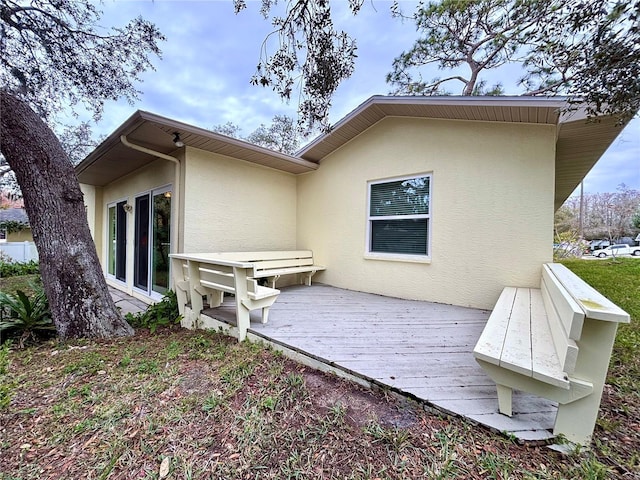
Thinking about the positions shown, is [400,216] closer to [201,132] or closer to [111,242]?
[201,132]

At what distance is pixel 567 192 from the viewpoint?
812 cm

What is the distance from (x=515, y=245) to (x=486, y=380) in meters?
2.55

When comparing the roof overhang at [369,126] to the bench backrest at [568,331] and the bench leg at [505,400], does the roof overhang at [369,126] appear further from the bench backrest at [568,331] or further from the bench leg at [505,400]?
the bench leg at [505,400]

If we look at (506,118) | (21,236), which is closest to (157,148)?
(506,118)

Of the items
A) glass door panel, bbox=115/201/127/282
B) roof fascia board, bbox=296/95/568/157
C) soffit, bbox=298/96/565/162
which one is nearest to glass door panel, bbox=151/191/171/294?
glass door panel, bbox=115/201/127/282

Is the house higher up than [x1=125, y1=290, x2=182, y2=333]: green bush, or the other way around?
the house

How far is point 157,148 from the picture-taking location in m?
4.95

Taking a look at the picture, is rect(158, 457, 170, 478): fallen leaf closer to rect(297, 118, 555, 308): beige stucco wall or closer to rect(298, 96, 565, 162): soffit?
rect(297, 118, 555, 308): beige stucco wall

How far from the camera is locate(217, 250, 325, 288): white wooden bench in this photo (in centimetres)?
489

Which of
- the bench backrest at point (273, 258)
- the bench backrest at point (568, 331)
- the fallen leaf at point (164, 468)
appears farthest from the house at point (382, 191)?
the fallen leaf at point (164, 468)

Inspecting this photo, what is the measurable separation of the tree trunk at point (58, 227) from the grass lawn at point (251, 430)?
0.75 m

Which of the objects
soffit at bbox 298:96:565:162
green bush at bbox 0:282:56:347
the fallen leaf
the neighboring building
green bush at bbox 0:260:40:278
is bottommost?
green bush at bbox 0:260:40:278

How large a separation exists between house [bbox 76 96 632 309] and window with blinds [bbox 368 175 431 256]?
0.06 feet

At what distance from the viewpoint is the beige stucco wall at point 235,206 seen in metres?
4.79
